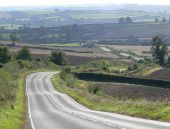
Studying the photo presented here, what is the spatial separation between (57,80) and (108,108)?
192 ft

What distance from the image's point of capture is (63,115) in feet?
141

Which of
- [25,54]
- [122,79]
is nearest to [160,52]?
[25,54]

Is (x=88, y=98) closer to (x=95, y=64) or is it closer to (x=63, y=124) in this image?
(x=63, y=124)

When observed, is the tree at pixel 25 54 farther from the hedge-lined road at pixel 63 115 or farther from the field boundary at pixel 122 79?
the hedge-lined road at pixel 63 115

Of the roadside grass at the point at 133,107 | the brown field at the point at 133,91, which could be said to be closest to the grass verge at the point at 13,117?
the roadside grass at the point at 133,107

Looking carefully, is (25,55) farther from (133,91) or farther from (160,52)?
(133,91)

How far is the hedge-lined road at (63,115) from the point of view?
1192 inches

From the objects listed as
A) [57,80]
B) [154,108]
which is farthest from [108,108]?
[57,80]

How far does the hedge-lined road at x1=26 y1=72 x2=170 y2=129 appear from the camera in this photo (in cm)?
3027

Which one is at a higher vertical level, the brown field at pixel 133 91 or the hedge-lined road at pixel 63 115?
the hedge-lined road at pixel 63 115

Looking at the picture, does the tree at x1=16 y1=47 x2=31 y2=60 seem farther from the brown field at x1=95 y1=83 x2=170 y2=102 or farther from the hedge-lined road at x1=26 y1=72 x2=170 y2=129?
the brown field at x1=95 y1=83 x2=170 y2=102

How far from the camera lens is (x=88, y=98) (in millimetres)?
63156

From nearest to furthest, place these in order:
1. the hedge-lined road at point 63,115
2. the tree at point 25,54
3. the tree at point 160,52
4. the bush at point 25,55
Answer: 1. the hedge-lined road at point 63,115
2. the bush at point 25,55
3. the tree at point 25,54
4. the tree at point 160,52

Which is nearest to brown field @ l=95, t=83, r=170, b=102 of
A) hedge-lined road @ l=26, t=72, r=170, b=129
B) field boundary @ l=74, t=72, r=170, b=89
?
field boundary @ l=74, t=72, r=170, b=89
